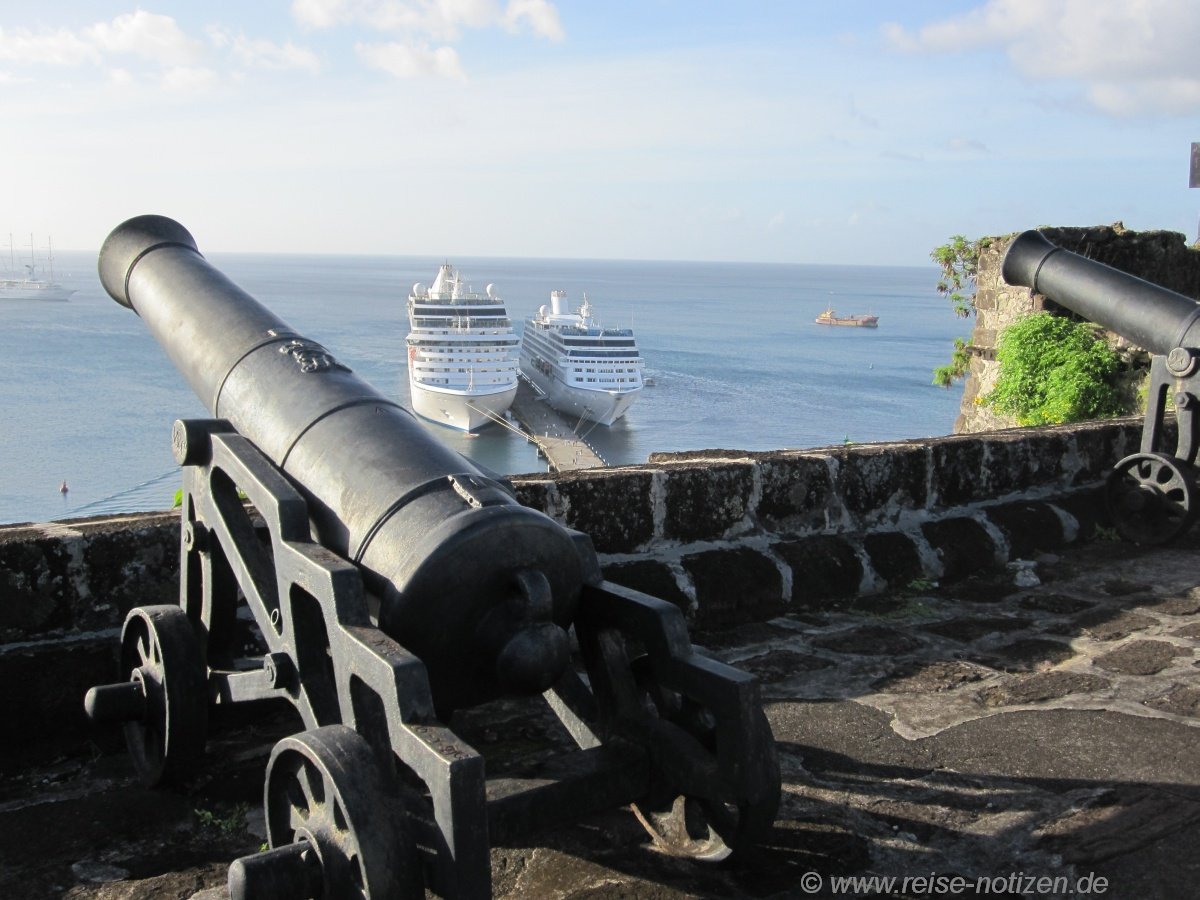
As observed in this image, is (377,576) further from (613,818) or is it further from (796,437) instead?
(796,437)

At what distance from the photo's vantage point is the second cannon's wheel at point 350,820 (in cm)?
181

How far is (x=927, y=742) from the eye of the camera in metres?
2.81

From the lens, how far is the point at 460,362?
55438 millimetres

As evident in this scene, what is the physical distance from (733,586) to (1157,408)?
2564mm

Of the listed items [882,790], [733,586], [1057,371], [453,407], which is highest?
[1057,371]

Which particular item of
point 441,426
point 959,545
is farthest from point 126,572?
point 441,426

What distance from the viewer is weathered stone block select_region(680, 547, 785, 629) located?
373 centimetres

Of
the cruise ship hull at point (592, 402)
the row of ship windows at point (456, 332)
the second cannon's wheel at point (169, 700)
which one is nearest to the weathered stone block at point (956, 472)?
the second cannon's wheel at point (169, 700)

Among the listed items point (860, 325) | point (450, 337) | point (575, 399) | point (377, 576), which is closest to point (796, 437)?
point (575, 399)

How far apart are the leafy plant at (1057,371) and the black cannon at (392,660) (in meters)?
6.90

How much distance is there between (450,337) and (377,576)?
53897 millimetres

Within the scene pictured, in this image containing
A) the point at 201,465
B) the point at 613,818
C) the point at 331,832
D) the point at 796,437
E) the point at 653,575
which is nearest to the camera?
the point at 331,832

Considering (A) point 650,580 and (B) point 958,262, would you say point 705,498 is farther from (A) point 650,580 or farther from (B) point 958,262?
(B) point 958,262

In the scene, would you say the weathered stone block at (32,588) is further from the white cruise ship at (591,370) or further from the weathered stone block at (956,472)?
the white cruise ship at (591,370)
